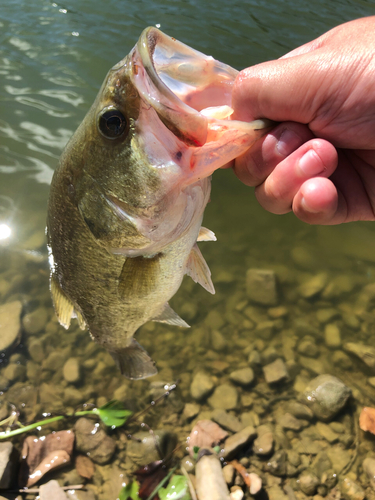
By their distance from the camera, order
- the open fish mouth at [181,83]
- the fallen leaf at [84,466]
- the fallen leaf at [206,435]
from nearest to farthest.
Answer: the open fish mouth at [181,83], the fallen leaf at [84,466], the fallen leaf at [206,435]

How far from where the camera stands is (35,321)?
399 cm

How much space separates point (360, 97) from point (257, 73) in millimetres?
426

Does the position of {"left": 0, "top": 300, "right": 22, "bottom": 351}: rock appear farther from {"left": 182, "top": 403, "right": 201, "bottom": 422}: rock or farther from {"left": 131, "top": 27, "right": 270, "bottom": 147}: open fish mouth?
{"left": 131, "top": 27, "right": 270, "bottom": 147}: open fish mouth

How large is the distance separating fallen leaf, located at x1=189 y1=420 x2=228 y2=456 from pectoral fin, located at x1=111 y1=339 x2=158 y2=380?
106cm

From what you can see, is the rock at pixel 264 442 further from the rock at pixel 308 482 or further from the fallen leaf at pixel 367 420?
the fallen leaf at pixel 367 420

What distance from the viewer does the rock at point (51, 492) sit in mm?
2723

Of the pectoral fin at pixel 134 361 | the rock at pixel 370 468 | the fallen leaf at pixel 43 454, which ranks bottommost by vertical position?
the fallen leaf at pixel 43 454

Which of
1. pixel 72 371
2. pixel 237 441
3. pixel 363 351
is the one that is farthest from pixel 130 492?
pixel 363 351

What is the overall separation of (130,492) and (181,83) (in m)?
2.96

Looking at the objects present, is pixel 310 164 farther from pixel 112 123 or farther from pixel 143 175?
pixel 112 123

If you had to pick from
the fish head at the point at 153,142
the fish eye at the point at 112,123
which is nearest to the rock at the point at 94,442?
the fish head at the point at 153,142

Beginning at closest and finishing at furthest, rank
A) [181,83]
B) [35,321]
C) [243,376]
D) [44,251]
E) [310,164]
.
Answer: [181,83] → [310,164] → [243,376] → [35,321] → [44,251]

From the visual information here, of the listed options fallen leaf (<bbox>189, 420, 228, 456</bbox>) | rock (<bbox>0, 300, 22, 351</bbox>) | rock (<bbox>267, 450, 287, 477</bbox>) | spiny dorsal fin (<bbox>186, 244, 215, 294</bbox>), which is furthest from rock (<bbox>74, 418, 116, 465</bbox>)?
spiny dorsal fin (<bbox>186, 244, 215, 294</bbox>)

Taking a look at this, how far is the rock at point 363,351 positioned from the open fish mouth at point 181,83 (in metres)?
2.98
